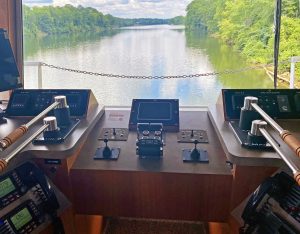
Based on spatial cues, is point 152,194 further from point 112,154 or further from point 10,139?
point 10,139

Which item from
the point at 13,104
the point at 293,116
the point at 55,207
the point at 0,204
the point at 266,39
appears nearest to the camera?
the point at 0,204

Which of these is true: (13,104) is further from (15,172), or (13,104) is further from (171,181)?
(171,181)

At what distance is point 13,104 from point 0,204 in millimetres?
687

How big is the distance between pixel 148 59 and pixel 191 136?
0.92 meters

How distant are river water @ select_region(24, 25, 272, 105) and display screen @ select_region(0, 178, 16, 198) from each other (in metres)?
1.08

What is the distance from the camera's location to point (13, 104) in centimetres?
158

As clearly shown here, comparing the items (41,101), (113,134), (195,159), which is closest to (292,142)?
(195,159)

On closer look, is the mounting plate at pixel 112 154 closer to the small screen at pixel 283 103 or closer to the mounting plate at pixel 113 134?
the mounting plate at pixel 113 134

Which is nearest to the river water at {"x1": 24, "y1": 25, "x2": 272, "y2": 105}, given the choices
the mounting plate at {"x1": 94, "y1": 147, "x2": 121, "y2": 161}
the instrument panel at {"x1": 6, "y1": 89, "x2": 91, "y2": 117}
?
the instrument panel at {"x1": 6, "y1": 89, "x2": 91, "y2": 117}

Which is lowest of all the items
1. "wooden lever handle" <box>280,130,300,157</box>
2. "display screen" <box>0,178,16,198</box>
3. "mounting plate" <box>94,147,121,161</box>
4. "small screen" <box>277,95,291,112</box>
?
"display screen" <box>0,178,16,198</box>

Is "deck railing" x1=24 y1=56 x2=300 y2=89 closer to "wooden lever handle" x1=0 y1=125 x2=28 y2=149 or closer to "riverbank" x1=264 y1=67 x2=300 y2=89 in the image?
"riverbank" x1=264 y1=67 x2=300 y2=89

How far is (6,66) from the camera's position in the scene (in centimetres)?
154

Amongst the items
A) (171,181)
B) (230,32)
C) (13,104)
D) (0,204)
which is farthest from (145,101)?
(230,32)

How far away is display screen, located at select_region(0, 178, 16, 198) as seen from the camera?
3.45 ft
